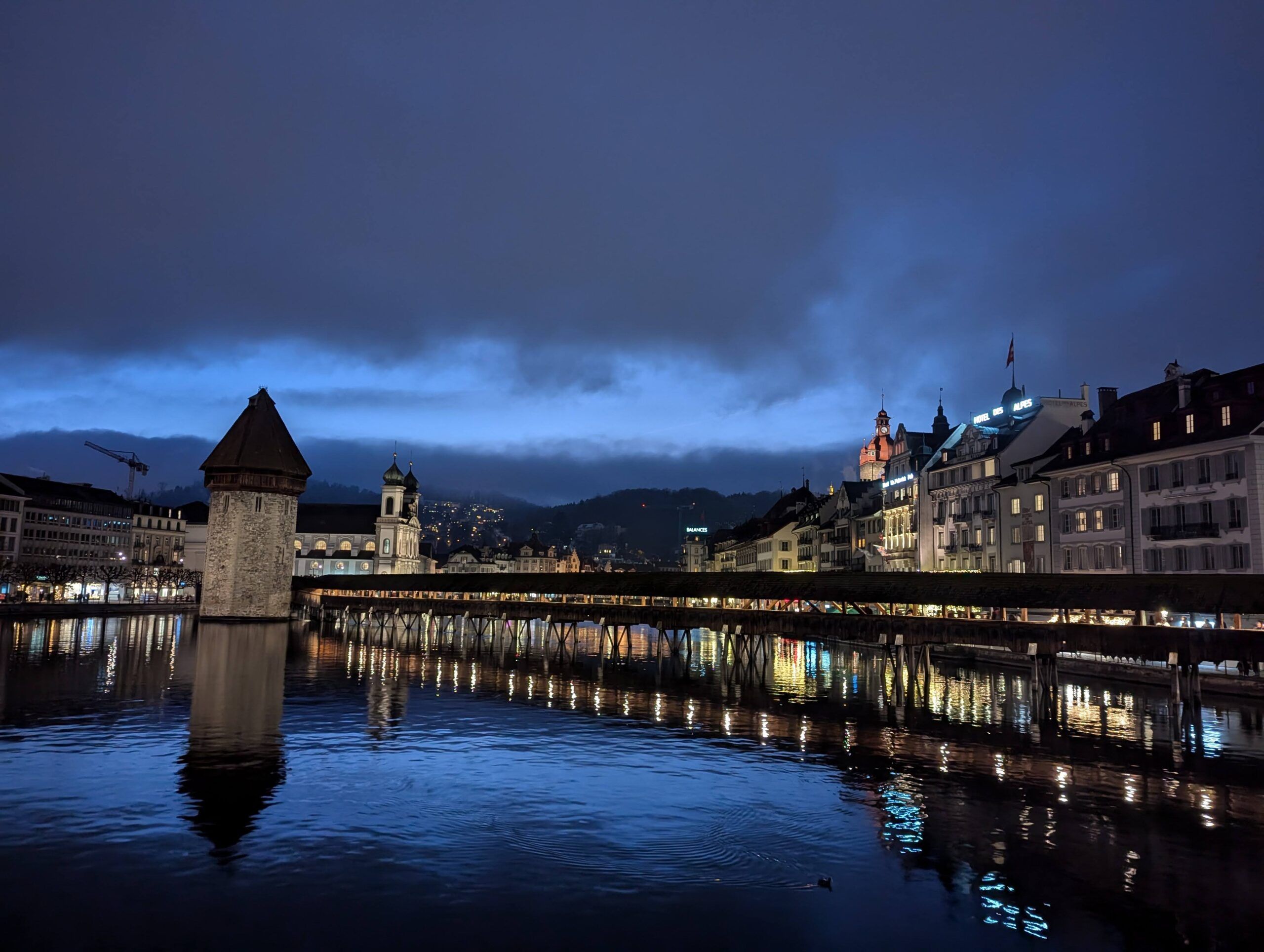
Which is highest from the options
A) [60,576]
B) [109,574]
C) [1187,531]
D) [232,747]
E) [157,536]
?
[157,536]

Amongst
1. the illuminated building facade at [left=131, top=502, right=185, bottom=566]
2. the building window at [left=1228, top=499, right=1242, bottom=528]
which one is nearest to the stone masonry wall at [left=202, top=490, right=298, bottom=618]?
the illuminated building facade at [left=131, top=502, right=185, bottom=566]

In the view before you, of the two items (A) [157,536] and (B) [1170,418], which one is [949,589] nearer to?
(B) [1170,418]

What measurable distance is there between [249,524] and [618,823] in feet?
239

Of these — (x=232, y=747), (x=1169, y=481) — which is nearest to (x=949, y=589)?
(x=1169, y=481)

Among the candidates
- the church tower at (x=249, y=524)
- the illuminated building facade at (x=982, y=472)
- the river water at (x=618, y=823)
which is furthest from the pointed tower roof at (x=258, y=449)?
the illuminated building facade at (x=982, y=472)

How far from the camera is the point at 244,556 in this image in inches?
3191

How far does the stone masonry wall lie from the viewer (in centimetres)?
8031

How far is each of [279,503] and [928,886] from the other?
78.0m

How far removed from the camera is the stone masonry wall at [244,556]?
263ft

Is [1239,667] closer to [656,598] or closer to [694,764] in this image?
[694,764]

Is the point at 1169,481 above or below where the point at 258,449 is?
below

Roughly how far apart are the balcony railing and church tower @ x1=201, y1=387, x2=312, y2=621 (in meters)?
66.4

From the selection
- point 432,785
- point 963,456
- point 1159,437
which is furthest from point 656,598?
point 432,785

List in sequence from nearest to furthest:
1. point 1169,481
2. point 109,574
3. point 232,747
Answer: point 232,747
point 1169,481
point 109,574
